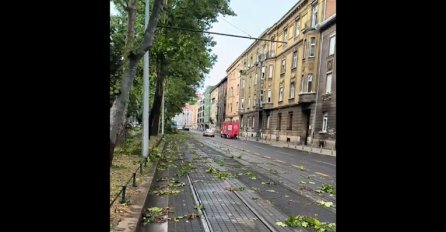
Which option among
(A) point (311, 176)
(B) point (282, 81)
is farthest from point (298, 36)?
(A) point (311, 176)

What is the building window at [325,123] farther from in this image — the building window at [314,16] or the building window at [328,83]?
the building window at [314,16]

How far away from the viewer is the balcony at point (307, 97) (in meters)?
38.6

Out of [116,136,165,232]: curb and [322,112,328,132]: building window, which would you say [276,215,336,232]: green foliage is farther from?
[322,112,328,132]: building window

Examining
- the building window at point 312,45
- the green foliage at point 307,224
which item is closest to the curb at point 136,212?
the green foliage at point 307,224

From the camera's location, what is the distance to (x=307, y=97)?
128 ft

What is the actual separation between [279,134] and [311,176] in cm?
3474

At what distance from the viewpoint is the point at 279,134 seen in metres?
49.1

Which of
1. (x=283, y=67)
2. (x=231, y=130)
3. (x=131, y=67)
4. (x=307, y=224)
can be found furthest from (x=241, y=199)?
(x=231, y=130)

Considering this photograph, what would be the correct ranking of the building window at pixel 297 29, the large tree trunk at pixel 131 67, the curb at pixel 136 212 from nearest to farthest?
1. the curb at pixel 136 212
2. the large tree trunk at pixel 131 67
3. the building window at pixel 297 29

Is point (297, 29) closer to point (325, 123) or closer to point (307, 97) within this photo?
point (307, 97)

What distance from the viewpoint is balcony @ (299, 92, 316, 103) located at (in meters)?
38.6

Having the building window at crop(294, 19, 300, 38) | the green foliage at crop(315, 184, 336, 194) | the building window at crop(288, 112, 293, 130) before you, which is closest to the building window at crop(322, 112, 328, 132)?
the building window at crop(288, 112, 293, 130)

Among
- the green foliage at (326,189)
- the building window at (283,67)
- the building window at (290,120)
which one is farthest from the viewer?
the building window at (283,67)
